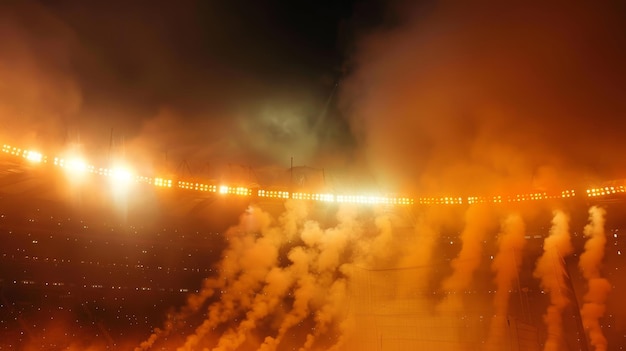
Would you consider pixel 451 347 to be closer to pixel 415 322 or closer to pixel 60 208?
pixel 415 322

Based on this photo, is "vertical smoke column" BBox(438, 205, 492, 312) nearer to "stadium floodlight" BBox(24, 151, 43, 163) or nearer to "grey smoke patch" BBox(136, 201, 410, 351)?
"grey smoke patch" BBox(136, 201, 410, 351)

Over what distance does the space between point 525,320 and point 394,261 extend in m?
4.48

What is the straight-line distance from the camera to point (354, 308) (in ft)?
49.2

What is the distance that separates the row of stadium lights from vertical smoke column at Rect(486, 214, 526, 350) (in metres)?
1.24

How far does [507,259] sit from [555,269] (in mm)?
1511

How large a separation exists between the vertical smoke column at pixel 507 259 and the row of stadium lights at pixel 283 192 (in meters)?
1.24

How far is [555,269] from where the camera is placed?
1530 centimetres

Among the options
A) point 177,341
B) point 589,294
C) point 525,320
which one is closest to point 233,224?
point 177,341

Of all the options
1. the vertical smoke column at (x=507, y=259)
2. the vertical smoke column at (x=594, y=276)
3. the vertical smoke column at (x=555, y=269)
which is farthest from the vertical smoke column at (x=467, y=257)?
the vertical smoke column at (x=594, y=276)

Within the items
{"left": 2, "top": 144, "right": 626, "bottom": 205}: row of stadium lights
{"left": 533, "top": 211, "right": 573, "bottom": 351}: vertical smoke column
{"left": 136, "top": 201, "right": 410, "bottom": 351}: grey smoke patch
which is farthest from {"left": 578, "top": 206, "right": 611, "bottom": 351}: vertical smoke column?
{"left": 136, "top": 201, "right": 410, "bottom": 351}: grey smoke patch

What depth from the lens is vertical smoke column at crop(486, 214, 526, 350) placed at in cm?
1519

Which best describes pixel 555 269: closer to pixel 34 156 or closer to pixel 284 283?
pixel 284 283

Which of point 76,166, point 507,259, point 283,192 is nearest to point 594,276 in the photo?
point 507,259

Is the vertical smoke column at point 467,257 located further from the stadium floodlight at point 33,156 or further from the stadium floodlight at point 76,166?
the stadium floodlight at point 33,156
